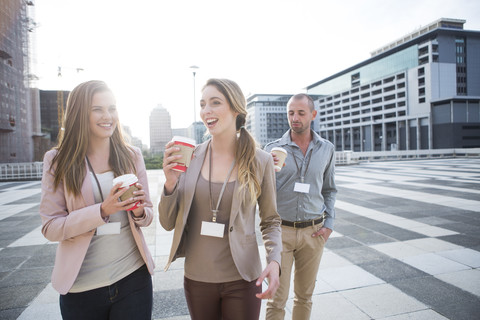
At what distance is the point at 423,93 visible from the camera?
71188mm

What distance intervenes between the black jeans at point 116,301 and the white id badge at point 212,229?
46 centimetres

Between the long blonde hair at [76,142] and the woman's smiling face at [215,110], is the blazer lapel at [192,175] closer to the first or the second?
the woman's smiling face at [215,110]

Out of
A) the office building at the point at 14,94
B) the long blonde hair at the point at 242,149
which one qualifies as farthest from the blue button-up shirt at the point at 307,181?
the office building at the point at 14,94

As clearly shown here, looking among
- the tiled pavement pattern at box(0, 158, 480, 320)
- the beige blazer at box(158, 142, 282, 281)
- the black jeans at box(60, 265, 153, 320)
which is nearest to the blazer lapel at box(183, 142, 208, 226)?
the beige blazer at box(158, 142, 282, 281)

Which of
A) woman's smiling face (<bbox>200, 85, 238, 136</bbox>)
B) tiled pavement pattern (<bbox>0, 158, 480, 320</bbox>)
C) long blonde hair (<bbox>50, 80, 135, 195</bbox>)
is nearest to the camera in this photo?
long blonde hair (<bbox>50, 80, 135, 195</bbox>)

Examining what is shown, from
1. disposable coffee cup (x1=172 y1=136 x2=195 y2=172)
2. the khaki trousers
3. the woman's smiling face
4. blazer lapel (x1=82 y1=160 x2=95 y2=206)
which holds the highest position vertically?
the woman's smiling face

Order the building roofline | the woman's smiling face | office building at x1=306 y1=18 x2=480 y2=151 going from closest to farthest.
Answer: the woman's smiling face
office building at x1=306 y1=18 x2=480 y2=151
the building roofline

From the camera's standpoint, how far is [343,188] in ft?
38.7

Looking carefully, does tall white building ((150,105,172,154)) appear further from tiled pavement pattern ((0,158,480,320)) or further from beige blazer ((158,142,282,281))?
beige blazer ((158,142,282,281))

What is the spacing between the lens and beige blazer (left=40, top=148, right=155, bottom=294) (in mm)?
1521

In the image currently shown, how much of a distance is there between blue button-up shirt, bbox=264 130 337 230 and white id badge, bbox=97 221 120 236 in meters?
A: 1.47

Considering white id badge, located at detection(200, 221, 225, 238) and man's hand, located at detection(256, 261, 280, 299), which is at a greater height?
white id badge, located at detection(200, 221, 225, 238)

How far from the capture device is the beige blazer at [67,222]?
152 cm

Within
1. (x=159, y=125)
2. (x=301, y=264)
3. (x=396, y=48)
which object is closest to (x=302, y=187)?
(x=301, y=264)
